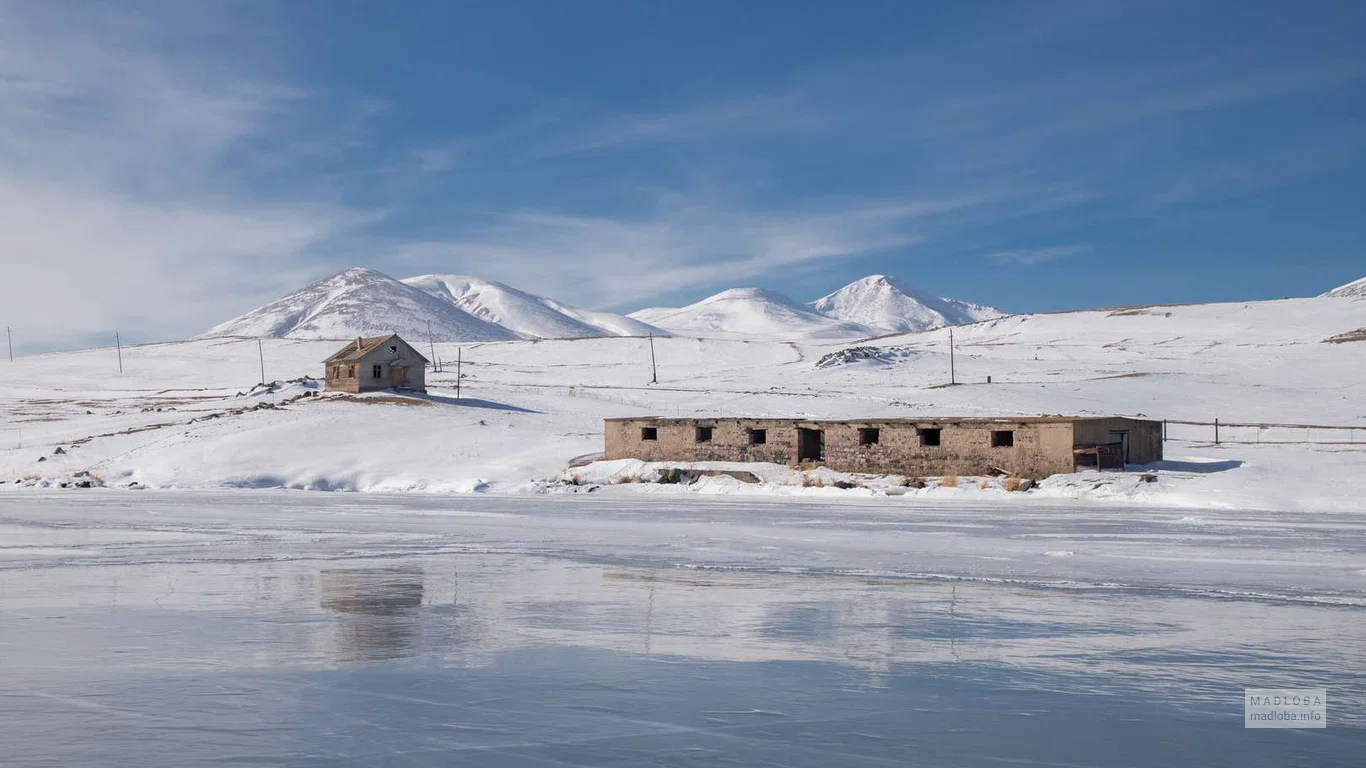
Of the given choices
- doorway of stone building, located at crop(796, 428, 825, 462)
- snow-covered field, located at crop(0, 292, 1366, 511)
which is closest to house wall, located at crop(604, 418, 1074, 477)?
doorway of stone building, located at crop(796, 428, 825, 462)

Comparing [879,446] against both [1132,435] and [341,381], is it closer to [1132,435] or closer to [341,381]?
[1132,435]

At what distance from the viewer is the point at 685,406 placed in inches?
2768

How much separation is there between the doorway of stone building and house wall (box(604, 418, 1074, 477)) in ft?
0.52

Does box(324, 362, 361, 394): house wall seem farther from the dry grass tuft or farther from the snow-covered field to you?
the dry grass tuft

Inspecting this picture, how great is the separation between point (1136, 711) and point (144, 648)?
806 cm

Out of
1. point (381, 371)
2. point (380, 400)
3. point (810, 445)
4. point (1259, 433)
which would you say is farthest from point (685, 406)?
point (1259, 433)

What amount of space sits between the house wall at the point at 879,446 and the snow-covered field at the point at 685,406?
1655 mm

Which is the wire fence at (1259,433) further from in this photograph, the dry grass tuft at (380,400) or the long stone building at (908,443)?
the dry grass tuft at (380,400)

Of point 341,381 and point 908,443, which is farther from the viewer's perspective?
point 341,381

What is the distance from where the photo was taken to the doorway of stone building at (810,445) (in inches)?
1778

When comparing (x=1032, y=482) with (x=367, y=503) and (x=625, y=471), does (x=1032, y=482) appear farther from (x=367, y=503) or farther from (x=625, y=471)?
(x=367, y=503)

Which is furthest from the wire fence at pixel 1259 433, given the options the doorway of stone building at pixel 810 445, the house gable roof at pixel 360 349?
the house gable roof at pixel 360 349

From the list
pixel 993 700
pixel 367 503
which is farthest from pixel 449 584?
pixel 367 503

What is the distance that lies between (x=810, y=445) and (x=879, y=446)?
11.3 feet
